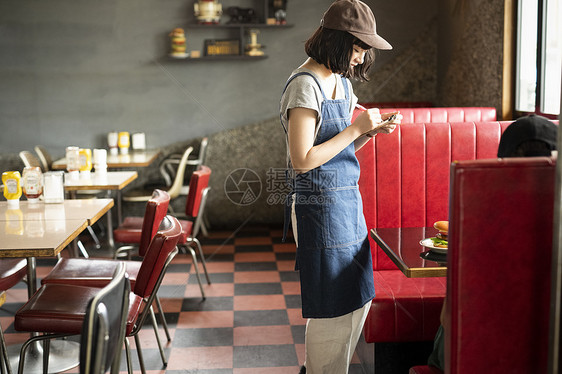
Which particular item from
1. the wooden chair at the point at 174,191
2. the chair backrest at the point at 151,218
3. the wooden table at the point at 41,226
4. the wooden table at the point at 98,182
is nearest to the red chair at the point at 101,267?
the chair backrest at the point at 151,218

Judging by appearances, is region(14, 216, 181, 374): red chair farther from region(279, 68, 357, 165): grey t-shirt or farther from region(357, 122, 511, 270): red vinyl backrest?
region(357, 122, 511, 270): red vinyl backrest

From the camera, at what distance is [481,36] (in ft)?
14.4

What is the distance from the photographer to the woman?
77.5 inches

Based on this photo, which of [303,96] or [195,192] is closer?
[303,96]

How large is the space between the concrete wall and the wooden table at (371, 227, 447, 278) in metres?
3.74

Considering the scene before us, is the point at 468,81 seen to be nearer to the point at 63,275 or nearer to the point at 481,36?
the point at 481,36

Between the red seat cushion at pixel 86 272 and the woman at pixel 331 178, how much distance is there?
103 centimetres

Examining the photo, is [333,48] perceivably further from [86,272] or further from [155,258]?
[86,272]

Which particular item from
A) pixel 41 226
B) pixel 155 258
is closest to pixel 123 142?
pixel 41 226

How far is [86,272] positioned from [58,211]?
41 cm

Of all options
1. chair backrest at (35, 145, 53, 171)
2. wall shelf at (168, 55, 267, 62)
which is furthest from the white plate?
chair backrest at (35, 145, 53, 171)

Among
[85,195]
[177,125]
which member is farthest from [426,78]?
[85,195]

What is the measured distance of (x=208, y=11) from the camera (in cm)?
584

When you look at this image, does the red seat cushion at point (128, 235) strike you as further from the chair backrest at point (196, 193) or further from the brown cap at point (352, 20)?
the brown cap at point (352, 20)
